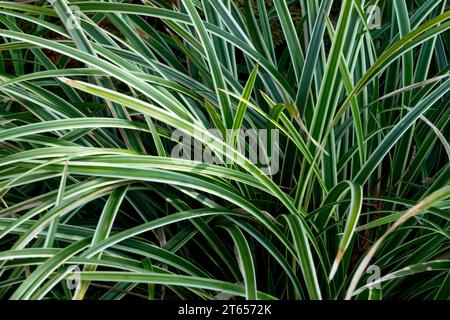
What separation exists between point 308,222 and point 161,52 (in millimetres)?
629

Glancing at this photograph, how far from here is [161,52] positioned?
1757mm

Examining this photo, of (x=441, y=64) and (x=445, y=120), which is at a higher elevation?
(x=441, y=64)

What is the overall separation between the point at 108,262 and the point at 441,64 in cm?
106

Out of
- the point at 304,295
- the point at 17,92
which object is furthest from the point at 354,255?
the point at 17,92

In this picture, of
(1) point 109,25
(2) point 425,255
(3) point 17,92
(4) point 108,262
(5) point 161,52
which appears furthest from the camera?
(1) point 109,25

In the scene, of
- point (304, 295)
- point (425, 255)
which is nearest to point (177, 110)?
point (304, 295)

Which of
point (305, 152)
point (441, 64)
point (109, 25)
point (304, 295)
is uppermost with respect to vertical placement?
point (109, 25)

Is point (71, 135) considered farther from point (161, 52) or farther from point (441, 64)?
point (441, 64)

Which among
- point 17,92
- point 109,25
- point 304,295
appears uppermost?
point 109,25

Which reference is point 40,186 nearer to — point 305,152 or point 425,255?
point 305,152

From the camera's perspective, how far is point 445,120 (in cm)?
154

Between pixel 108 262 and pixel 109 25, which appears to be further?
pixel 109 25

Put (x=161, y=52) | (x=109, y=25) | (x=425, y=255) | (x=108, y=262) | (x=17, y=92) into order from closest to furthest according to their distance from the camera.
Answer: (x=108, y=262), (x=425, y=255), (x=17, y=92), (x=161, y=52), (x=109, y=25)

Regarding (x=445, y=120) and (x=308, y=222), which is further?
(x=445, y=120)
